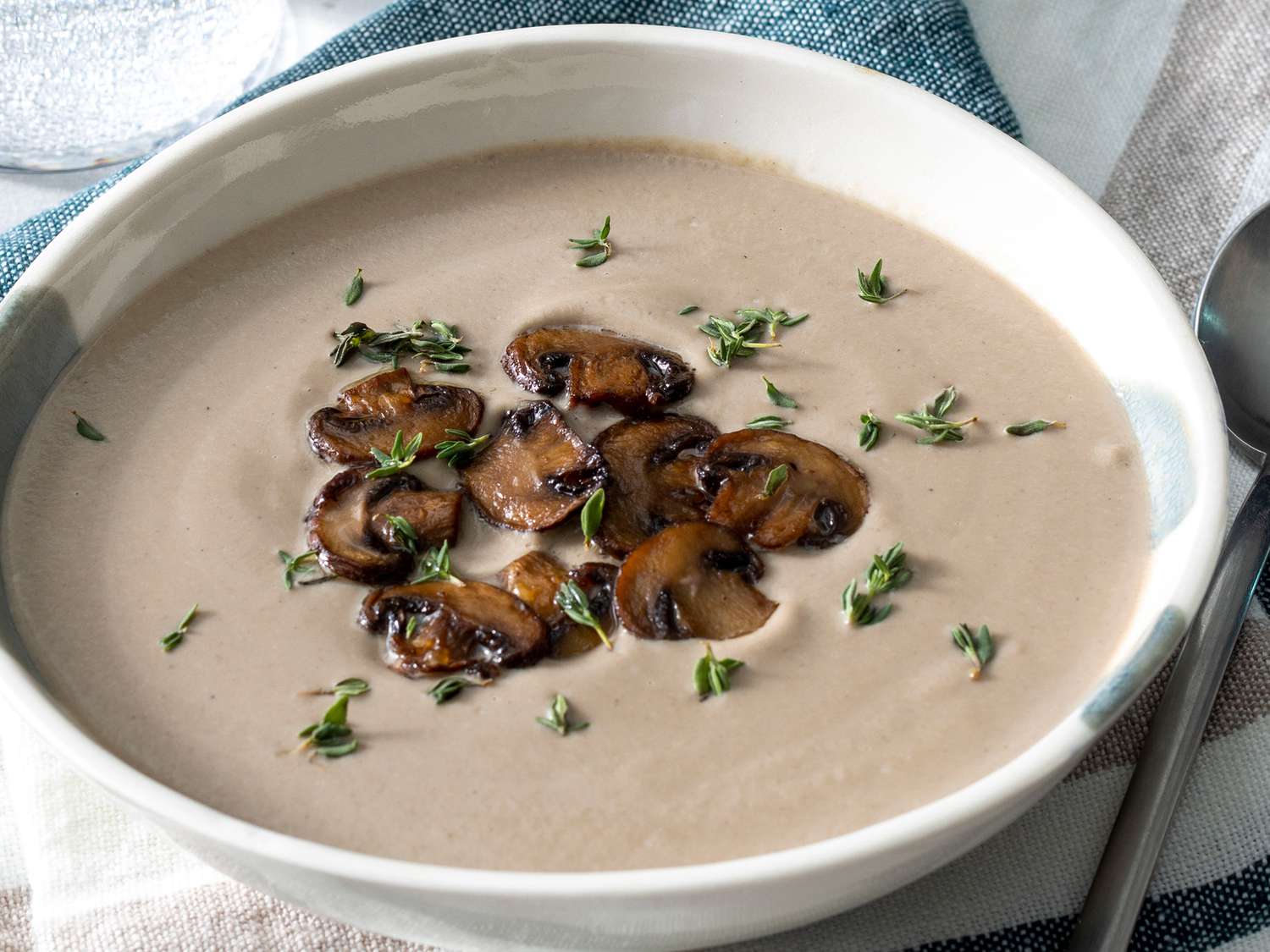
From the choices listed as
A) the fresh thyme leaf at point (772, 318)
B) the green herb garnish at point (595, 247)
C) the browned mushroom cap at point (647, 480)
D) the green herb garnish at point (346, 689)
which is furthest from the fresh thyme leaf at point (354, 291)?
the green herb garnish at point (346, 689)

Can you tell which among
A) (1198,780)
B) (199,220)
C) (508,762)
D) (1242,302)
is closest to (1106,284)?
(1242,302)

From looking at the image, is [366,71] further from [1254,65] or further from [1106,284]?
[1254,65]

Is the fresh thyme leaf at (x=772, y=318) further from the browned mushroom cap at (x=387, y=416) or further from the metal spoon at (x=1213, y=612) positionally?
the metal spoon at (x=1213, y=612)

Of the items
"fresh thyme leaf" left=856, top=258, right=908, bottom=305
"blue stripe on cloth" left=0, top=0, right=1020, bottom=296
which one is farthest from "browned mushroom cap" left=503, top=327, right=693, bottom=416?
"blue stripe on cloth" left=0, top=0, right=1020, bottom=296

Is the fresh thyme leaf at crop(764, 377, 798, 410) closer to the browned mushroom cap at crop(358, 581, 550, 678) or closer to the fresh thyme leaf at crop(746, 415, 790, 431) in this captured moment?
the fresh thyme leaf at crop(746, 415, 790, 431)

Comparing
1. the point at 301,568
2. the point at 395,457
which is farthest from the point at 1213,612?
the point at 301,568

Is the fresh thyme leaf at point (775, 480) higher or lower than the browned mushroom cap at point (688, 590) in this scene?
higher
